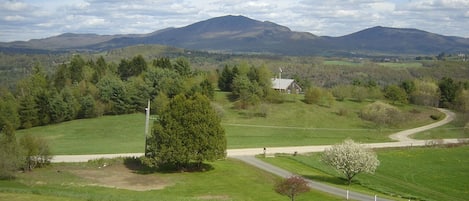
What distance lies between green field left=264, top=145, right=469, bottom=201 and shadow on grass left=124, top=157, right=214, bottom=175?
950 cm

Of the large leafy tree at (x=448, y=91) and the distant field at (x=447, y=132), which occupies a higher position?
the large leafy tree at (x=448, y=91)

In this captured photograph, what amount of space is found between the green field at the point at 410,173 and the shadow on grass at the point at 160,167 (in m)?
9.50

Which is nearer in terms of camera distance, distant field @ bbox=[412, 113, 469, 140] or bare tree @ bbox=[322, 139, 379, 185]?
bare tree @ bbox=[322, 139, 379, 185]

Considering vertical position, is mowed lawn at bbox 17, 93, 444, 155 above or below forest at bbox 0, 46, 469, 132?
below

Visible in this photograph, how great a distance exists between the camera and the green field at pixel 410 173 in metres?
45.4

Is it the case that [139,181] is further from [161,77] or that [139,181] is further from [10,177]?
[161,77]

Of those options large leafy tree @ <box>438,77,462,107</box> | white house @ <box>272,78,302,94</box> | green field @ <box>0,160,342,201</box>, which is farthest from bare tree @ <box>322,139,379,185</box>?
large leafy tree @ <box>438,77,462,107</box>

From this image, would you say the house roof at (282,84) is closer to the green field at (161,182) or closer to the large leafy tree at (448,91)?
the large leafy tree at (448,91)

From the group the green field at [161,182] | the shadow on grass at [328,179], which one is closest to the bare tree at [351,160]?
the shadow on grass at [328,179]

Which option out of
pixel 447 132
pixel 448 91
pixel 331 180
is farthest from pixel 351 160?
pixel 448 91

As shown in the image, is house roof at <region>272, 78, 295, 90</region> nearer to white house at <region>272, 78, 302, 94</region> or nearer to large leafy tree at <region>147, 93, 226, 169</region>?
white house at <region>272, 78, 302, 94</region>

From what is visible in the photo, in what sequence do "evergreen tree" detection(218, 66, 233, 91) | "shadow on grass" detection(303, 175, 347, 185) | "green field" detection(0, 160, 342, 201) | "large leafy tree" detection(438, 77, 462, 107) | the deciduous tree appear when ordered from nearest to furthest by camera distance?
"green field" detection(0, 160, 342, 201) → "shadow on grass" detection(303, 175, 347, 185) → the deciduous tree → "evergreen tree" detection(218, 66, 233, 91) → "large leafy tree" detection(438, 77, 462, 107)

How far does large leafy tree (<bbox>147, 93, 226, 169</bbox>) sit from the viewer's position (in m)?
50.1

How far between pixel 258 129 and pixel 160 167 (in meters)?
37.3
